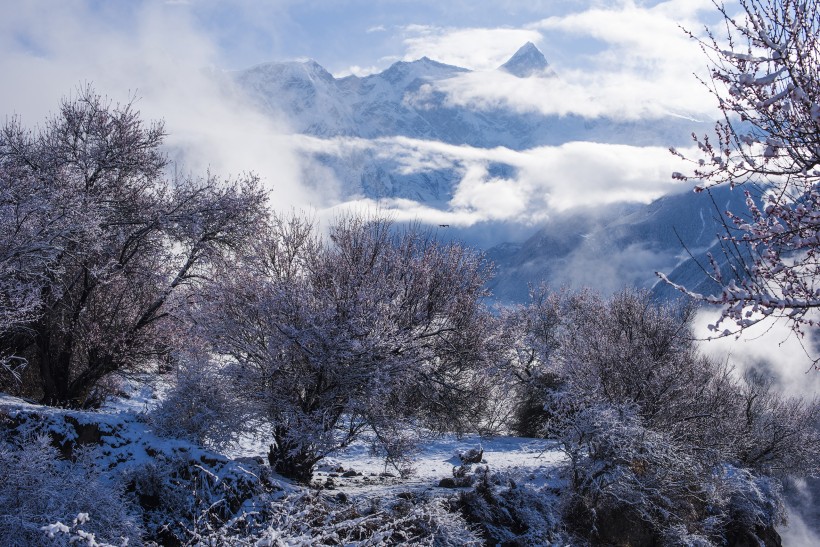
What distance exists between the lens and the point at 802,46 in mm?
5473

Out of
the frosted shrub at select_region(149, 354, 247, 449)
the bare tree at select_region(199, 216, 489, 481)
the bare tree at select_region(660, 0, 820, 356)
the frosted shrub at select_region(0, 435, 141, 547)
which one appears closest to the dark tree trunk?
the bare tree at select_region(199, 216, 489, 481)

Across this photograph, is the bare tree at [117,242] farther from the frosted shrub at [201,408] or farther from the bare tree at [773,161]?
the bare tree at [773,161]

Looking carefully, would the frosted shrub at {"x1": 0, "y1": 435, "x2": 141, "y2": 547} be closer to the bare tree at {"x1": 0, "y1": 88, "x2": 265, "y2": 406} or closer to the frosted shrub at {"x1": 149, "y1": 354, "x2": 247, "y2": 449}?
the frosted shrub at {"x1": 149, "y1": 354, "x2": 247, "y2": 449}

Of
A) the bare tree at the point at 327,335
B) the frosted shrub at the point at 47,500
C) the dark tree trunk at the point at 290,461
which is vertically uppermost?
the bare tree at the point at 327,335

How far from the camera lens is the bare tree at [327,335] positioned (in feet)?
40.2

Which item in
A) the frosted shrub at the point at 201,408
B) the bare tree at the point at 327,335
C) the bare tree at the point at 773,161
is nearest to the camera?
the bare tree at the point at 773,161

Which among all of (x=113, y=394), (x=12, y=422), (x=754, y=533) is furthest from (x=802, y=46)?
(x=754, y=533)

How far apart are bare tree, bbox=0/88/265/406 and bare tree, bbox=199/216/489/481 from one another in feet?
5.67

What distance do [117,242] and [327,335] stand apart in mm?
7381

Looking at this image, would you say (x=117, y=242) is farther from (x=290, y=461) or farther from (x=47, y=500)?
(x=47, y=500)

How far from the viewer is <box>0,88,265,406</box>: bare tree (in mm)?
14570

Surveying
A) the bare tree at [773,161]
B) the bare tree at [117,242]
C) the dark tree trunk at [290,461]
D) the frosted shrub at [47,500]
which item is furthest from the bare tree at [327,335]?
the bare tree at [773,161]

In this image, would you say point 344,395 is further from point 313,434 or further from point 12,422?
point 12,422

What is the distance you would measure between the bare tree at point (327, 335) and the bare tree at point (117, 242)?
5.67ft
